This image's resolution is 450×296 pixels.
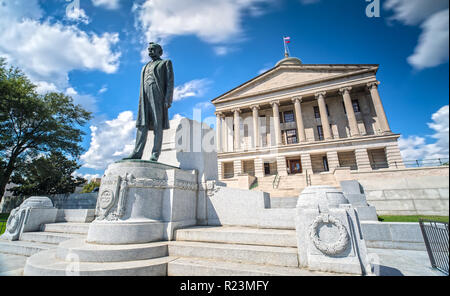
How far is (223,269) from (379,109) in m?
36.8

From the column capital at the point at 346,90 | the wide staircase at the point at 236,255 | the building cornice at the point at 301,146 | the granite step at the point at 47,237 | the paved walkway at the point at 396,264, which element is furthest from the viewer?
the column capital at the point at 346,90

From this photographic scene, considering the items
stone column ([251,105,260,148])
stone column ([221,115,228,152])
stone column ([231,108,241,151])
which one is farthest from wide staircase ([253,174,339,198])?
stone column ([221,115,228,152])

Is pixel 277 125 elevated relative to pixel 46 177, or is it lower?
elevated

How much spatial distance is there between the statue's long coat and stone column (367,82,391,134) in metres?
33.5

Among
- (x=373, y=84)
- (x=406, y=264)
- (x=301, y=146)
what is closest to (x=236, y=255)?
(x=406, y=264)

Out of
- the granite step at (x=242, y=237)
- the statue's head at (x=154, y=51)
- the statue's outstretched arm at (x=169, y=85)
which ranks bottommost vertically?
the granite step at (x=242, y=237)

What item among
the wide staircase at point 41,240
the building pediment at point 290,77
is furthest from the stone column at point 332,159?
the wide staircase at point 41,240

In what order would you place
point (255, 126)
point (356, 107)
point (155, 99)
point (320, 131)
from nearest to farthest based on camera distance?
point (155, 99)
point (356, 107)
point (320, 131)
point (255, 126)

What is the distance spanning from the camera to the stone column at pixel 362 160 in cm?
2806

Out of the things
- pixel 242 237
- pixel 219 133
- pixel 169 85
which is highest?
pixel 219 133

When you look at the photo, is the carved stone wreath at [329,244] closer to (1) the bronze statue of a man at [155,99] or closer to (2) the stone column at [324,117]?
(1) the bronze statue of a man at [155,99]

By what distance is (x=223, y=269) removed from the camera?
11.3ft

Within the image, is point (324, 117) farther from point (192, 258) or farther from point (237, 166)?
point (192, 258)

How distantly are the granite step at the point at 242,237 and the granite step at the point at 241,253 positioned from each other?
0.23 metres
